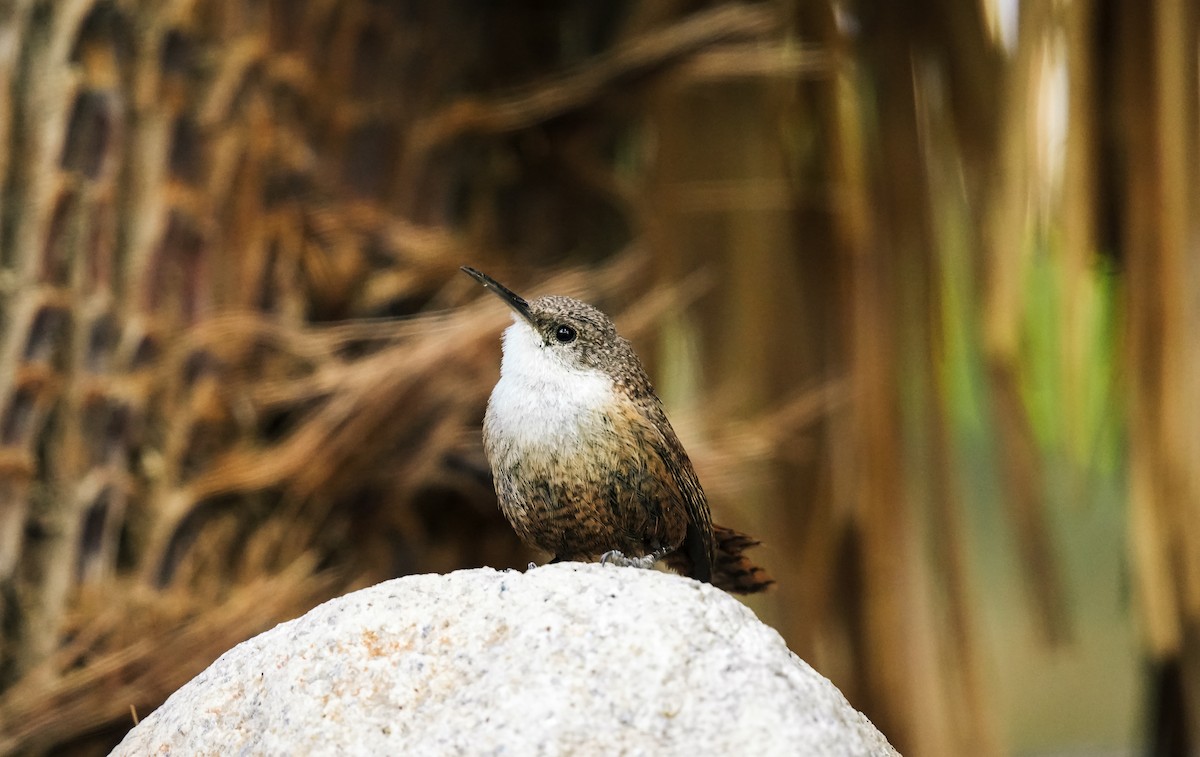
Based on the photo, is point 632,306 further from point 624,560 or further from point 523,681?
point 523,681

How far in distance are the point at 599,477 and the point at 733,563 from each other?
0.39 m

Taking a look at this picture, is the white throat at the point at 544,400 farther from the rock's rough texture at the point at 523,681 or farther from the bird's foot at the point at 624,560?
the rock's rough texture at the point at 523,681

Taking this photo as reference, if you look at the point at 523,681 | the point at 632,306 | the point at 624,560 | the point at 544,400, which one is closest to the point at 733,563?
the point at 624,560

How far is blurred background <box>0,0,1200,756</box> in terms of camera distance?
323cm

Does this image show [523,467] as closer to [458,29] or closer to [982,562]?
[458,29]

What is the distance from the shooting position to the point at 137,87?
337 centimetres

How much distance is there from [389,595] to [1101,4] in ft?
9.62

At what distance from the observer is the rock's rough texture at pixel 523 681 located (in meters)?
1.71

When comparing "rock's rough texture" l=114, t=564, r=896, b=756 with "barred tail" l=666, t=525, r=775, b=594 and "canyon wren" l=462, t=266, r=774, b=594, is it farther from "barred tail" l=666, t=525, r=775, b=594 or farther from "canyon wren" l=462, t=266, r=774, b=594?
"barred tail" l=666, t=525, r=775, b=594

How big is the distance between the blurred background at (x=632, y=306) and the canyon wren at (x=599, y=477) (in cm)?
109

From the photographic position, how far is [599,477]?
2.38m

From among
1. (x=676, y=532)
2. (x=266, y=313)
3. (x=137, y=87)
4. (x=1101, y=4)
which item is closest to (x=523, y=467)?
(x=676, y=532)

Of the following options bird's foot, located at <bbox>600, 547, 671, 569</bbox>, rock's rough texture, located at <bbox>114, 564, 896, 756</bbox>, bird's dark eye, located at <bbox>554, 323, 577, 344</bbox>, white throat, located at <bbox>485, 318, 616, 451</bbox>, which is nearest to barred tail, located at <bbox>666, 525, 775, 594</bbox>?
bird's foot, located at <bbox>600, 547, 671, 569</bbox>

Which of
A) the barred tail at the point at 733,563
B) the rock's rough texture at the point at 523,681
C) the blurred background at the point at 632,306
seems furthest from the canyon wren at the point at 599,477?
the blurred background at the point at 632,306
